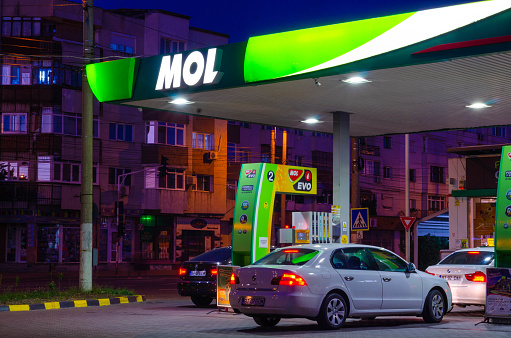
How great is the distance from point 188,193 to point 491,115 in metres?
34.6

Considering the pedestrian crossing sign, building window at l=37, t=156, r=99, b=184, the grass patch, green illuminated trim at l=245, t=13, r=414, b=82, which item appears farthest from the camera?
building window at l=37, t=156, r=99, b=184

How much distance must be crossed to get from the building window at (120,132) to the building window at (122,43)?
15.8 ft

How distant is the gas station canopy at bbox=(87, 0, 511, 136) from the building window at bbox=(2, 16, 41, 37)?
30.0 metres

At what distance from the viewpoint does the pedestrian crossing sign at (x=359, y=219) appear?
1056 inches

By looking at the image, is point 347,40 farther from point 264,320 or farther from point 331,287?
point 264,320

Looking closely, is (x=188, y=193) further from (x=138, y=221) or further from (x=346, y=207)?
(x=346, y=207)

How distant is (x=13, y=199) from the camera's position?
46.4m

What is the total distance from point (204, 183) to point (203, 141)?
113 inches


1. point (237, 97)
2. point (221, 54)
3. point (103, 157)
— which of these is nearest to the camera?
point (221, 54)

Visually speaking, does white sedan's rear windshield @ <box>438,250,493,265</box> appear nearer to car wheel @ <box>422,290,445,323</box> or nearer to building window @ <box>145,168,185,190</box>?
car wheel @ <box>422,290,445,323</box>

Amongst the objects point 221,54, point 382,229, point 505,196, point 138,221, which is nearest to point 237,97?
point 221,54

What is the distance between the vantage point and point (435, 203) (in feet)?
237

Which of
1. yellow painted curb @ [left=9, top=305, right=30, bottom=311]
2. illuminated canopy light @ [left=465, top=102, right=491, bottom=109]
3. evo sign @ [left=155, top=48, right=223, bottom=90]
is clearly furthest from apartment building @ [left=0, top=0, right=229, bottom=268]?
illuminated canopy light @ [left=465, top=102, right=491, bottom=109]

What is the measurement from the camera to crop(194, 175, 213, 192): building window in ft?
178
